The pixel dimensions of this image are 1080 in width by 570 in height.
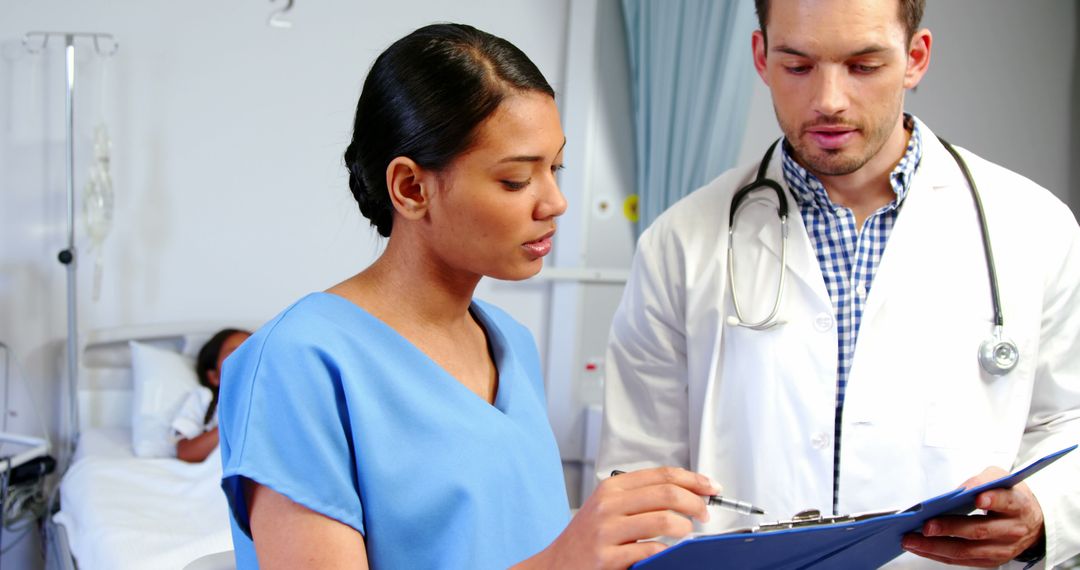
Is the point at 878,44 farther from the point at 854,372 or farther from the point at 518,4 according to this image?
the point at 518,4

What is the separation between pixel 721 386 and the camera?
1.48m

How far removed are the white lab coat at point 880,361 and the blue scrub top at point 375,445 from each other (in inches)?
19.9

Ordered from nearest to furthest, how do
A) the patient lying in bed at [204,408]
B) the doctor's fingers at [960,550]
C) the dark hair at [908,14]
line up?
the doctor's fingers at [960,550] → the dark hair at [908,14] → the patient lying in bed at [204,408]

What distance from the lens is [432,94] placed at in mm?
1016

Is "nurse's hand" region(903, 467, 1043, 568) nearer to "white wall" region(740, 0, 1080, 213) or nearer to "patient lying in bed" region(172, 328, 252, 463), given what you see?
"patient lying in bed" region(172, 328, 252, 463)

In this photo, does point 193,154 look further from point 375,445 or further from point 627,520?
point 627,520

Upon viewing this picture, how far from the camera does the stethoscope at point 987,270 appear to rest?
1387mm

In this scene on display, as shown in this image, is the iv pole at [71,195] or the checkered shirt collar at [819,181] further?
the iv pole at [71,195]

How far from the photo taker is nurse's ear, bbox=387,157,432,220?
3.37ft

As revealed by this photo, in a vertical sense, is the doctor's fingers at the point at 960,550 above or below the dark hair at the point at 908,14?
below

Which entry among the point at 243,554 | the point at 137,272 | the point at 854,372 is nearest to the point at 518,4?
the point at 137,272

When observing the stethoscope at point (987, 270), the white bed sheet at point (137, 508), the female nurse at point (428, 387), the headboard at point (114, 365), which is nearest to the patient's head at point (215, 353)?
the headboard at point (114, 365)

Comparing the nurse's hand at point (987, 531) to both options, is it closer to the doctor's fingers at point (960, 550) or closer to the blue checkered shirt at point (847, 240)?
the doctor's fingers at point (960, 550)

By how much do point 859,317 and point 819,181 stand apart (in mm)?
208
